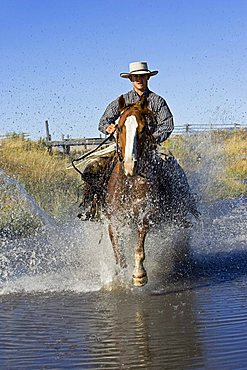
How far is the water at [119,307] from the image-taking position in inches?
223

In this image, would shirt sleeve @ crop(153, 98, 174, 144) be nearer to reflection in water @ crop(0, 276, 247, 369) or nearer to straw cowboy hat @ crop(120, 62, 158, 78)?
straw cowboy hat @ crop(120, 62, 158, 78)

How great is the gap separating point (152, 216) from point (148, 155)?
745mm

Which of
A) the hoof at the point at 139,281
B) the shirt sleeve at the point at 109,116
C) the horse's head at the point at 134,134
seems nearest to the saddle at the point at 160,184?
the shirt sleeve at the point at 109,116

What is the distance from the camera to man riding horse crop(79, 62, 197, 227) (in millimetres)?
8664

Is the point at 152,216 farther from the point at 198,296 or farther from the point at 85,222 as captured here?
the point at 85,222

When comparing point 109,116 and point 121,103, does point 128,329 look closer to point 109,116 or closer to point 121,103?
point 121,103

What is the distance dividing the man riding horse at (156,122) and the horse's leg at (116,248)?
2.23ft

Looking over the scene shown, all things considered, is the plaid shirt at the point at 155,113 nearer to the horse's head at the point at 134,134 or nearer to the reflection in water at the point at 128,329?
the horse's head at the point at 134,134

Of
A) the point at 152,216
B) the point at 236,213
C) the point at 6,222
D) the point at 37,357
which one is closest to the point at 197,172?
the point at 236,213

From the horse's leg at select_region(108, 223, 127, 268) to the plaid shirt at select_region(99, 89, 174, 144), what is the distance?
1247 millimetres

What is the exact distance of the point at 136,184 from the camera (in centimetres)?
820

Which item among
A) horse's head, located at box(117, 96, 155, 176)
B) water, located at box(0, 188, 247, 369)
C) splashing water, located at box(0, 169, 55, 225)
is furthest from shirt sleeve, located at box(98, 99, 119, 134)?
splashing water, located at box(0, 169, 55, 225)

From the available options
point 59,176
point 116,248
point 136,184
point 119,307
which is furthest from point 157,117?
point 59,176

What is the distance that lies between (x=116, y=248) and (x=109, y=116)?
1.71 m
